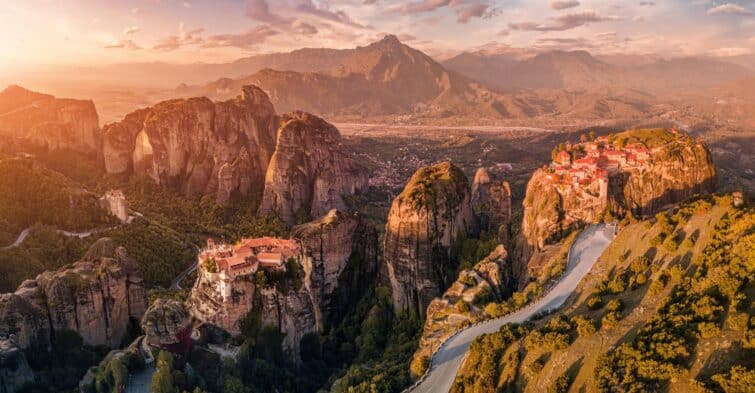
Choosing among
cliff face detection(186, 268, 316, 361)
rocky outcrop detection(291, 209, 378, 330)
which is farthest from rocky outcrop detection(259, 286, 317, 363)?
rocky outcrop detection(291, 209, 378, 330)

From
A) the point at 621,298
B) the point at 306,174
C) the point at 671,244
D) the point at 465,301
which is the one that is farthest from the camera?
the point at 306,174

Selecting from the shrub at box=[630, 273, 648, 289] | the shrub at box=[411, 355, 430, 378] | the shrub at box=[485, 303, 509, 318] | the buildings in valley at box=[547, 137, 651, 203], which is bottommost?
the shrub at box=[411, 355, 430, 378]

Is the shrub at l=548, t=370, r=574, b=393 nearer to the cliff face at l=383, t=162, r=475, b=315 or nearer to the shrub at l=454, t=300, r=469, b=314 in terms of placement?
the shrub at l=454, t=300, r=469, b=314

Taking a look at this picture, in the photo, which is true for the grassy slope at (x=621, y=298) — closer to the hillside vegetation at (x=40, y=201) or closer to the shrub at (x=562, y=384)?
the shrub at (x=562, y=384)

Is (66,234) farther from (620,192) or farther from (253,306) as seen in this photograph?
(620,192)

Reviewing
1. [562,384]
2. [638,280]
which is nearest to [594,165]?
[638,280]

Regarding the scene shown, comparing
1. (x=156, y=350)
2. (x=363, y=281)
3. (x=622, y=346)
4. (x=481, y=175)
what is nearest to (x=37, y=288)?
(x=156, y=350)
